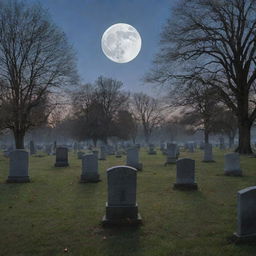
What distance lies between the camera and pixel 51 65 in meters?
28.6

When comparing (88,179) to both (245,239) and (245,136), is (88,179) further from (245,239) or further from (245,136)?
(245,136)

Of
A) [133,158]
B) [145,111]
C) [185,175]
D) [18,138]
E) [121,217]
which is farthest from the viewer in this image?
[145,111]

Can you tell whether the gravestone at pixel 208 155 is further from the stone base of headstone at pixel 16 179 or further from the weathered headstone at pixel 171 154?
the stone base of headstone at pixel 16 179

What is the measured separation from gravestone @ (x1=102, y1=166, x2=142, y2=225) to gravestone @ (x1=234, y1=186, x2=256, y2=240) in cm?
206

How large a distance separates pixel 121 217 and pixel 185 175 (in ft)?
15.5

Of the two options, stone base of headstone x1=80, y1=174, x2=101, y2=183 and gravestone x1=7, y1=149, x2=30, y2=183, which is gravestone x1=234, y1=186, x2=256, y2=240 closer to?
stone base of headstone x1=80, y1=174, x2=101, y2=183

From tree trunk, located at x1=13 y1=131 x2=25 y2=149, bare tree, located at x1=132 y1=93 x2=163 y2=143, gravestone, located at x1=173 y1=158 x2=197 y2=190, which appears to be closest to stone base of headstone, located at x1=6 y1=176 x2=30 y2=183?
gravestone, located at x1=173 y1=158 x2=197 y2=190

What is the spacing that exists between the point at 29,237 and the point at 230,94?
23.0 m

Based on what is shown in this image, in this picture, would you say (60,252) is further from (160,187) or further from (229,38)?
(229,38)

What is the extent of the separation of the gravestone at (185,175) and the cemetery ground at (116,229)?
368mm

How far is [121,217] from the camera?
6391 millimetres

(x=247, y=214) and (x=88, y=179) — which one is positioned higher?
(x=247, y=214)

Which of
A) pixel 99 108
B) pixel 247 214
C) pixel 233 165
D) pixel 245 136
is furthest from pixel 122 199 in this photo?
pixel 99 108

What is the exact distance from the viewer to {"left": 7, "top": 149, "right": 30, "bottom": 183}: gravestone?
12273 mm
